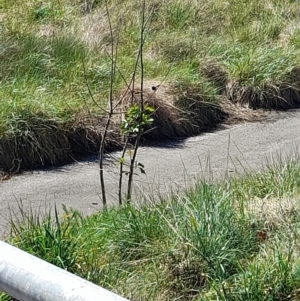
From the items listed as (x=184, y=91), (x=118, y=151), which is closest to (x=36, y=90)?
(x=118, y=151)

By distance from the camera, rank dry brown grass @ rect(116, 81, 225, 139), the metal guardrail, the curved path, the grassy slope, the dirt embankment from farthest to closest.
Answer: dry brown grass @ rect(116, 81, 225, 139) < the grassy slope < the dirt embankment < the curved path < the metal guardrail

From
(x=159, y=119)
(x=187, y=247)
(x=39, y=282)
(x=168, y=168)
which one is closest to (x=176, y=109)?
(x=159, y=119)

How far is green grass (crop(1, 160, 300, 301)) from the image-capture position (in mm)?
4301

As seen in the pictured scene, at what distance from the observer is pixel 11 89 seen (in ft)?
30.3

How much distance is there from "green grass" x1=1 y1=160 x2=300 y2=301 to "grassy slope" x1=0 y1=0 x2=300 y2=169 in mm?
3490

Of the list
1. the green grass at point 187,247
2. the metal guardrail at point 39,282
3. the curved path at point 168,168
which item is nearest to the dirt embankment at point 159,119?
the curved path at point 168,168

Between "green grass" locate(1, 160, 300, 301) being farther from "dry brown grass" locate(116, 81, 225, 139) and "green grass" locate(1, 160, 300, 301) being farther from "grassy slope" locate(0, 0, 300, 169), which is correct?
"dry brown grass" locate(116, 81, 225, 139)

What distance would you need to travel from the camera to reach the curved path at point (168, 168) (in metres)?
7.51

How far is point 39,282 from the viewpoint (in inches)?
96.9

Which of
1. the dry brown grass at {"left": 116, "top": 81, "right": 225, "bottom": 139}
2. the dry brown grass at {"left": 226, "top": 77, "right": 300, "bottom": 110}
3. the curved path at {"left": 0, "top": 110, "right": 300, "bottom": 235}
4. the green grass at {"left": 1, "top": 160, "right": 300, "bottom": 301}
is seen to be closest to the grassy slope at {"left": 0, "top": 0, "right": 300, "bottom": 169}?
the dry brown grass at {"left": 226, "top": 77, "right": 300, "bottom": 110}

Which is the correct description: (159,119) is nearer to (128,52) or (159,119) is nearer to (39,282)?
(128,52)

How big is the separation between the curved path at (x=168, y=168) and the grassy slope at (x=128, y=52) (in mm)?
542

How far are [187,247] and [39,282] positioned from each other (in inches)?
90.6

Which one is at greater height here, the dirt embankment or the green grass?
the green grass
